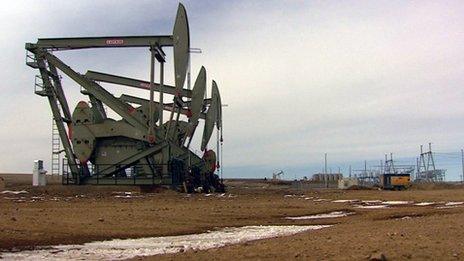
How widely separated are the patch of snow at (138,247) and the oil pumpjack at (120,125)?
24615mm

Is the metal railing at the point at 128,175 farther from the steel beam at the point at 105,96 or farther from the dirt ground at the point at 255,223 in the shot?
the dirt ground at the point at 255,223

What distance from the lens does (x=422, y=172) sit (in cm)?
10356

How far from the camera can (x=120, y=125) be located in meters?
41.2

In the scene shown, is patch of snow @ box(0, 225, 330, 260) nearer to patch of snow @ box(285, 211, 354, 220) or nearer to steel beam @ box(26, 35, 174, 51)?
patch of snow @ box(285, 211, 354, 220)

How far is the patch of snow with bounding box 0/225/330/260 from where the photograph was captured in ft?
35.1

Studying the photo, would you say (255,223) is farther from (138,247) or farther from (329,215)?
(138,247)

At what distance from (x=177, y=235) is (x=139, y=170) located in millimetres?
26385

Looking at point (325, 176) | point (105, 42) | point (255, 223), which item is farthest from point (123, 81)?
point (325, 176)

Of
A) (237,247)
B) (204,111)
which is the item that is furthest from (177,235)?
(204,111)

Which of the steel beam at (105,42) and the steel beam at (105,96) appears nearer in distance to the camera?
the steel beam at (105,42)

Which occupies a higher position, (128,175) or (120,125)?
(120,125)

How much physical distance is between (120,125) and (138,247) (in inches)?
1169

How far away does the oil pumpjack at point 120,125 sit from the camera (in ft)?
130

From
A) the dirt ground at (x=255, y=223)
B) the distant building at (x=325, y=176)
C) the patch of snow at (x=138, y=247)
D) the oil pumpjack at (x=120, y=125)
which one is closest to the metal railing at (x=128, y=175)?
the oil pumpjack at (x=120, y=125)
